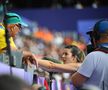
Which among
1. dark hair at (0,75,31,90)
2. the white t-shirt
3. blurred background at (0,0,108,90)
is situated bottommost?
blurred background at (0,0,108,90)

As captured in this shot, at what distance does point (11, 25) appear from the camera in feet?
21.7

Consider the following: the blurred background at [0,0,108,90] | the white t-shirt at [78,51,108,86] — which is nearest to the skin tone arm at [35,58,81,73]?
the white t-shirt at [78,51,108,86]

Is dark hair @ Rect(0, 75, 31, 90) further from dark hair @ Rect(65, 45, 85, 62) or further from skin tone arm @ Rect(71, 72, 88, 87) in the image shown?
dark hair @ Rect(65, 45, 85, 62)

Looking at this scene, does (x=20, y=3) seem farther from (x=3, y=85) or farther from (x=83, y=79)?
(x=3, y=85)

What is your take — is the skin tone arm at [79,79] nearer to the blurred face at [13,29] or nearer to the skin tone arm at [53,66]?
the skin tone arm at [53,66]

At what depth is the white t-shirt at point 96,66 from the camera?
18.5ft

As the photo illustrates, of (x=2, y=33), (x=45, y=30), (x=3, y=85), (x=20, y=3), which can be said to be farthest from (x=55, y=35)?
(x=3, y=85)

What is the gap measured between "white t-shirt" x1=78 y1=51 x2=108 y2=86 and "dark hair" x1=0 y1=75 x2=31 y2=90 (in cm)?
206

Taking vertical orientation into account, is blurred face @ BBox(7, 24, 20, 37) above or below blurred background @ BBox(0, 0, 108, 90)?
above

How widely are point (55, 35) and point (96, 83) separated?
16.4 metres

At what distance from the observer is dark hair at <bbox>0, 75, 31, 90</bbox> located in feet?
11.7

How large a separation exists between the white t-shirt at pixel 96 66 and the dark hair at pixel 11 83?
2.06 m

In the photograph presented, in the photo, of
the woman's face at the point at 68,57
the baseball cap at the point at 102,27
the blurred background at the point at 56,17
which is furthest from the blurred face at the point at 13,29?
the blurred background at the point at 56,17

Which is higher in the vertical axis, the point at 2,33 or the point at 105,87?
the point at 2,33
